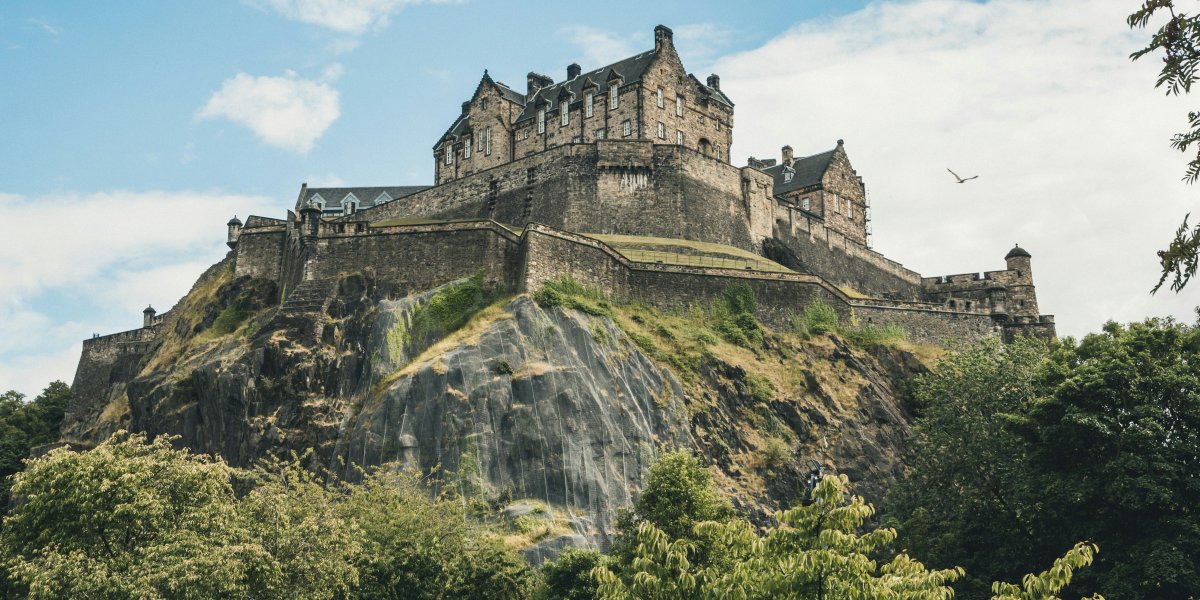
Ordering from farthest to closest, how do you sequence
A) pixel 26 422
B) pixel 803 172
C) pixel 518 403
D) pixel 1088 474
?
pixel 803 172 → pixel 26 422 → pixel 518 403 → pixel 1088 474

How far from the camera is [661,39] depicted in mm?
75312

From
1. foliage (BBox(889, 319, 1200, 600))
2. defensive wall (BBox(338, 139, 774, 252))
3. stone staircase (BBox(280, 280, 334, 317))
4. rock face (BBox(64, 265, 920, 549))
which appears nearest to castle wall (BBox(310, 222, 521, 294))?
stone staircase (BBox(280, 280, 334, 317))

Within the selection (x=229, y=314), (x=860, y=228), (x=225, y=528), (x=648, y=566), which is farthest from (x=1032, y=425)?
(x=860, y=228)

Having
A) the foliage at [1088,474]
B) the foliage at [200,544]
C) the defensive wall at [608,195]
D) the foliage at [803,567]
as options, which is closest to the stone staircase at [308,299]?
the defensive wall at [608,195]

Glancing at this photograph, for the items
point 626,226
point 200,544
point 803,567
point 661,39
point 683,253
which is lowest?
point 803,567

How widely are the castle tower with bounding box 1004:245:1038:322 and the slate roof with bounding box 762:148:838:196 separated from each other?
45.2 ft

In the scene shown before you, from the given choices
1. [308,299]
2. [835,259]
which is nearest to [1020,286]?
[835,259]

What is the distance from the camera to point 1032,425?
38.7 metres

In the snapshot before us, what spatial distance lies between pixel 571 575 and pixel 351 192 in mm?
58991

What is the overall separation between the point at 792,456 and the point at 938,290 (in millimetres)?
31722

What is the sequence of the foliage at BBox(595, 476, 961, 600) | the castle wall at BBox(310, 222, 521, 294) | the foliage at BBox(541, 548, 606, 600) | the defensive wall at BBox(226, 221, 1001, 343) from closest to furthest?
the foliage at BBox(595, 476, 961, 600) → the foliage at BBox(541, 548, 606, 600) → the defensive wall at BBox(226, 221, 1001, 343) → the castle wall at BBox(310, 222, 521, 294)

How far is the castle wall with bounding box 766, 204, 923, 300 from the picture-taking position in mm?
73250

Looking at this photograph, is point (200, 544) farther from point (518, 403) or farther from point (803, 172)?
point (803, 172)

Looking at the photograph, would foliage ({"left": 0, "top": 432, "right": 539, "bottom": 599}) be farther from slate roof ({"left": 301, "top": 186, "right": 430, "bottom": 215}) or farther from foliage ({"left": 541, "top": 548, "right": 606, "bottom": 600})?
slate roof ({"left": 301, "top": 186, "right": 430, "bottom": 215})
